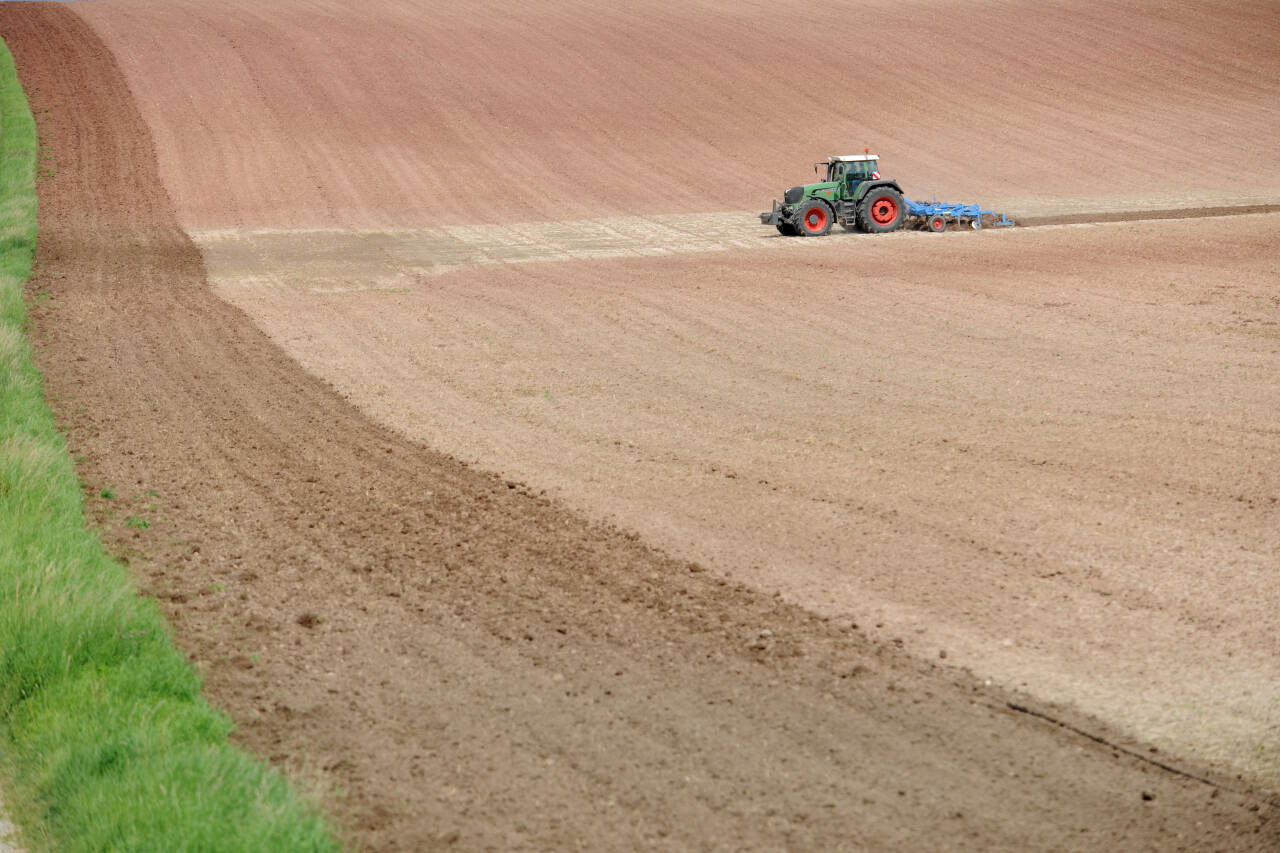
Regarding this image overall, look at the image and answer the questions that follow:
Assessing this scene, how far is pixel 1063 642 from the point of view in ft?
30.9

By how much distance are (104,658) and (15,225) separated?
79.7ft

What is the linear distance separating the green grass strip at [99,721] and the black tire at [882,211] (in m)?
22.7

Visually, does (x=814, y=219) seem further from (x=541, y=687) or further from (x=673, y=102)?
(x=541, y=687)

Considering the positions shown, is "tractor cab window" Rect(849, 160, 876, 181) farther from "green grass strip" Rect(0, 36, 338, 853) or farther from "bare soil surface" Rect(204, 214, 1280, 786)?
"green grass strip" Rect(0, 36, 338, 853)

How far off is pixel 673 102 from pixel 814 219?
16.2 m

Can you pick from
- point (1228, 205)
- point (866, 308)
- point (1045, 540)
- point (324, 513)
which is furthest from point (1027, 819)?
point (1228, 205)

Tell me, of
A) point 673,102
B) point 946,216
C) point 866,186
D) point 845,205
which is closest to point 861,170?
point 866,186

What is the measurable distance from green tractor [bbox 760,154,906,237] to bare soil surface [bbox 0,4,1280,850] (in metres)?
18.0

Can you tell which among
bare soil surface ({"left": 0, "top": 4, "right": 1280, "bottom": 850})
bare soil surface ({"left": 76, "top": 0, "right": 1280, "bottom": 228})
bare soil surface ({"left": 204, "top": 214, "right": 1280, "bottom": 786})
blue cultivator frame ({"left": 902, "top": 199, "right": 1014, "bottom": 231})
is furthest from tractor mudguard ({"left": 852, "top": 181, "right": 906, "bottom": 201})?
bare soil surface ({"left": 0, "top": 4, "right": 1280, "bottom": 850})

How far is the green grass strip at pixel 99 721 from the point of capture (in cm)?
671

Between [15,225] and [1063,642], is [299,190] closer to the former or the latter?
[15,225]

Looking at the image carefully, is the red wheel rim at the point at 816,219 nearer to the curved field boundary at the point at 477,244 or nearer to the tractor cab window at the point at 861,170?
the curved field boundary at the point at 477,244

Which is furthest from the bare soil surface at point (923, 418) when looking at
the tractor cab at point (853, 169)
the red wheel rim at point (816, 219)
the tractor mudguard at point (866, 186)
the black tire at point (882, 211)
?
the tractor cab at point (853, 169)

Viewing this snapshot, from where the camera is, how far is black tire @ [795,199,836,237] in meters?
31.2
